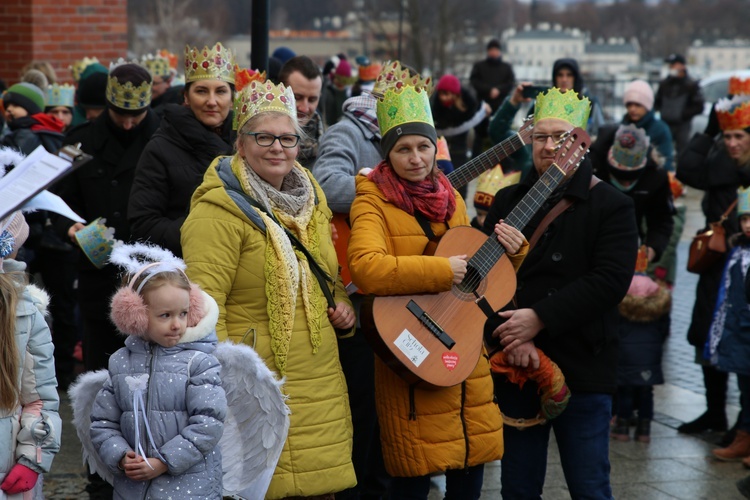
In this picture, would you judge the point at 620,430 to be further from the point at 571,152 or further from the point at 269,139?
the point at 269,139

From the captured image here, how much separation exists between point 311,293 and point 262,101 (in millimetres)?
759

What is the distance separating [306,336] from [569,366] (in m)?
1.17

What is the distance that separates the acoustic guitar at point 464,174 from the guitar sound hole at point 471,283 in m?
0.62

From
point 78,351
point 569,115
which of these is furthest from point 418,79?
point 78,351

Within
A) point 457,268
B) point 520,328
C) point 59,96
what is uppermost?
point 59,96

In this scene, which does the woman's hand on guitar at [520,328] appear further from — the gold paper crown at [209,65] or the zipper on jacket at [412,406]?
the gold paper crown at [209,65]

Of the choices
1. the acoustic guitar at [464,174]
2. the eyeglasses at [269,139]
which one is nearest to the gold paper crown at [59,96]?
the acoustic guitar at [464,174]

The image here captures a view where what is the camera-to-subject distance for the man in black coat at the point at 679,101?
19.4 meters

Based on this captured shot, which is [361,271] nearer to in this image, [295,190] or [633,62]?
[295,190]

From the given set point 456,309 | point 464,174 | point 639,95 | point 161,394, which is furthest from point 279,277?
point 639,95

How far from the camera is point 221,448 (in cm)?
416

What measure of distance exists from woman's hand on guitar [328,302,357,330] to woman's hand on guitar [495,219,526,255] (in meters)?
0.67

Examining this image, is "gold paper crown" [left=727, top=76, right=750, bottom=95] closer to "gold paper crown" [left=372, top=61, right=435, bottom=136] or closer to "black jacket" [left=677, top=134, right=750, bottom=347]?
"black jacket" [left=677, top=134, right=750, bottom=347]

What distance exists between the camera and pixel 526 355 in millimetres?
4656
